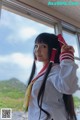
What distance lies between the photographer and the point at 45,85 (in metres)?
1.05

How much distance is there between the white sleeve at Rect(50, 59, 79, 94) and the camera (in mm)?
930

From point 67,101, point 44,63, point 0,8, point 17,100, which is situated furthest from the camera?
point 0,8

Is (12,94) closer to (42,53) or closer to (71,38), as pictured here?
(42,53)

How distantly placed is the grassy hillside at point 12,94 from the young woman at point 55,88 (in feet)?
3.64

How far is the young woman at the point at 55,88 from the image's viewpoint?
3.12 feet

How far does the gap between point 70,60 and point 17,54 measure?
1594mm

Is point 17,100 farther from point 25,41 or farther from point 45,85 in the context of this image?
point 45,85

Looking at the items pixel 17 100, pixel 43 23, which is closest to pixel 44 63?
pixel 17 100

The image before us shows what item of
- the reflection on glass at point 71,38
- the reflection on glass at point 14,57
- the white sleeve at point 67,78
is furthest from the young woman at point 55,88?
the reflection on glass at point 71,38

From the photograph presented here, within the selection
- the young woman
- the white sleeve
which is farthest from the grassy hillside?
the white sleeve

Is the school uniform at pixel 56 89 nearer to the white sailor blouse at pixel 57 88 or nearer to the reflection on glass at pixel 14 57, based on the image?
the white sailor blouse at pixel 57 88

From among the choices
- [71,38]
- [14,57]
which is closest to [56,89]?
[14,57]

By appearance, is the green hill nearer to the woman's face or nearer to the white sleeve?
the woman's face

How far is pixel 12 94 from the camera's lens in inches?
90.0
